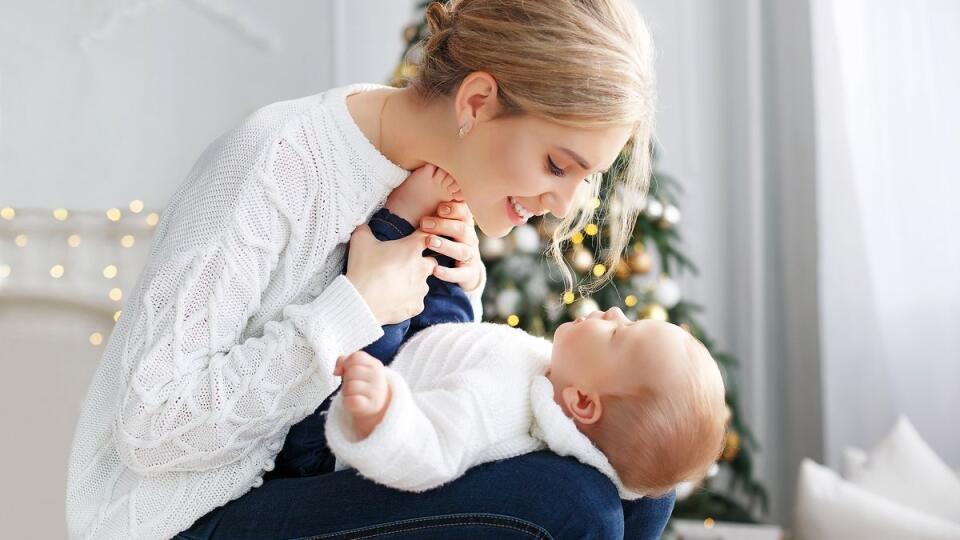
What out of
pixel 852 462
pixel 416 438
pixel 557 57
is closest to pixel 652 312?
pixel 852 462

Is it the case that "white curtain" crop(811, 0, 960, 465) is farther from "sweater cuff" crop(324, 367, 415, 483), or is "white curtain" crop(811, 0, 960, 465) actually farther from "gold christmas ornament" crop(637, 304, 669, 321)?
"sweater cuff" crop(324, 367, 415, 483)

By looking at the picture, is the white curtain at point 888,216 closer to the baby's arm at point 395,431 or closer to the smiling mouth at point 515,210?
the smiling mouth at point 515,210

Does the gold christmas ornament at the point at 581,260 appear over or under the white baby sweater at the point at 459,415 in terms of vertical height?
under

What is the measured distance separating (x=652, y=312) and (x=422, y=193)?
1.59 metres

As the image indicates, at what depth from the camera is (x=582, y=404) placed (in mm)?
1444

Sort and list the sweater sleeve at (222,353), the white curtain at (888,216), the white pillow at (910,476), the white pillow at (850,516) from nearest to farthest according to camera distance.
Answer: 1. the sweater sleeve at (222,353)
2. the white pillow at (850,516)
3. the white pillow at (910,476)
4. the white curtain at (888,216)

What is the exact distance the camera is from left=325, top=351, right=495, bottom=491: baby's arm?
1.23 m

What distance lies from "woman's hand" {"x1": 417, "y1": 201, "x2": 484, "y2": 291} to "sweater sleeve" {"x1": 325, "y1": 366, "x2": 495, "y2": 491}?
0.93 ft

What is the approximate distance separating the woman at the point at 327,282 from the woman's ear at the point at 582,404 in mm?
81

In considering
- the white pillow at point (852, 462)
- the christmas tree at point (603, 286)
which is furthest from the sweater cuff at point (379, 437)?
the white pillow at point (852, 462)

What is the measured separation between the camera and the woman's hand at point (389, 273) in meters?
1.43

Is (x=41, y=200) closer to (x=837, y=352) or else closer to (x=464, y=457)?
(x=464, y=457)

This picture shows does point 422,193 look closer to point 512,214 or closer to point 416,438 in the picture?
point 512,214

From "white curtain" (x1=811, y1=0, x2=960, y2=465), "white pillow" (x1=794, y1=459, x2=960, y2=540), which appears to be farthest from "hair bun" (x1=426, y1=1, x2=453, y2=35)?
"white curtain" (x1=811, y1=0, x2=960, y2=465)
